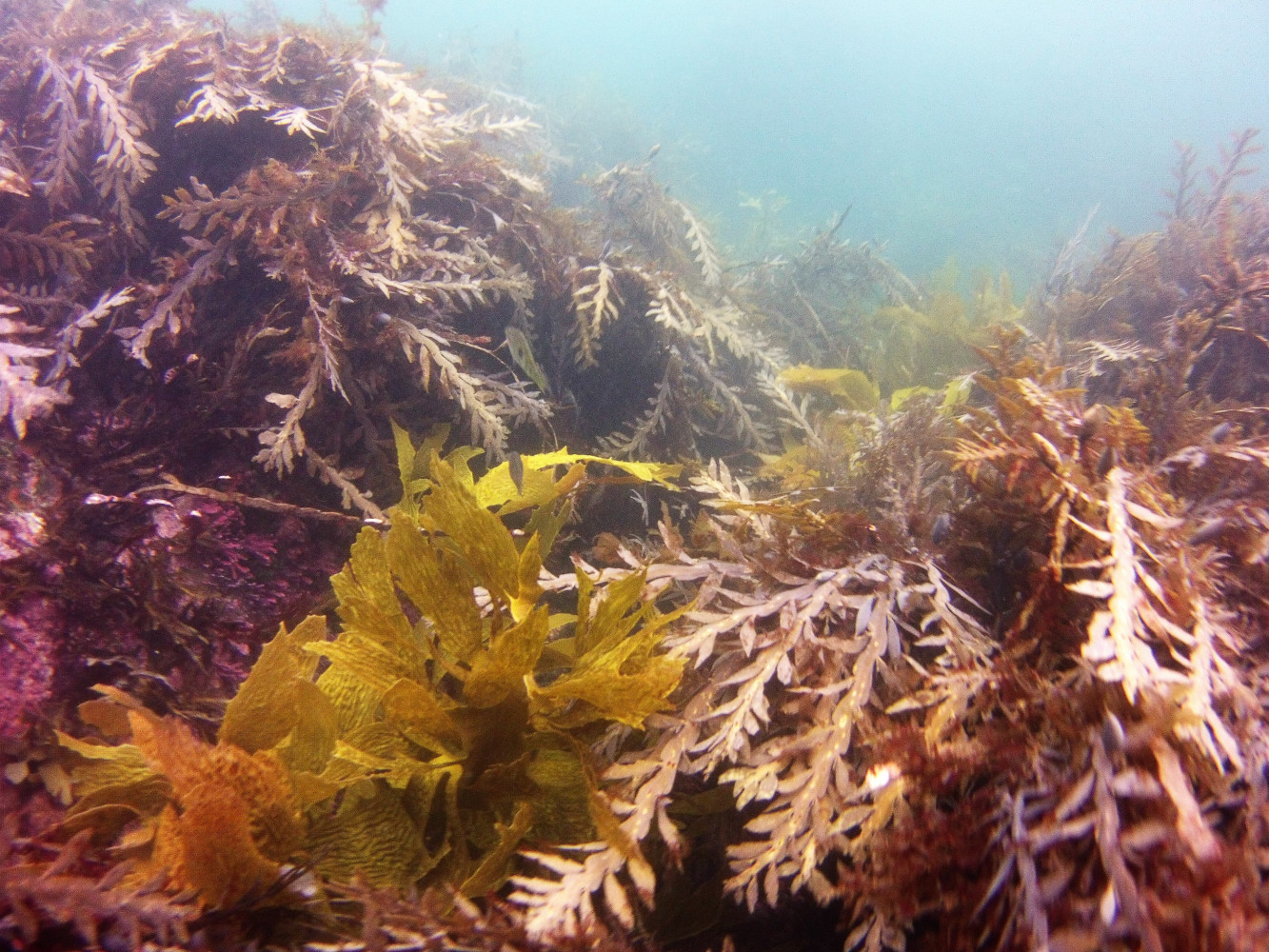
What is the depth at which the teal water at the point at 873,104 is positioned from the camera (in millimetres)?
14344

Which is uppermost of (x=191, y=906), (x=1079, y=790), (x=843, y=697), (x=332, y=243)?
(x=332, y=243)

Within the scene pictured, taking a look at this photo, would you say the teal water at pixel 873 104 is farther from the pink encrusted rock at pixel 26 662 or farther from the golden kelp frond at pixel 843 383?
the pink encrusted rock at pixel 26 662

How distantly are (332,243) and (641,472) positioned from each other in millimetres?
1618

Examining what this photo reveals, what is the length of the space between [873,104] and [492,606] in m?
46.6

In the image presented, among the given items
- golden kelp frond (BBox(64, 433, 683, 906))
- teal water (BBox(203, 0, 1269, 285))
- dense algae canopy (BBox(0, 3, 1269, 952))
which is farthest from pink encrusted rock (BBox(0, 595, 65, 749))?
teal water (BBox(203, 0, 1269, 285))

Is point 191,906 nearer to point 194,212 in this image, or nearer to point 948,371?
point 194,212

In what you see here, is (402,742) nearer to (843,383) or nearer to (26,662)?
(26,662)

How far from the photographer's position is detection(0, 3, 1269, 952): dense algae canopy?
1.09m

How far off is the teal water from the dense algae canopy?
333 centimetres

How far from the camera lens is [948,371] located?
4547 mm

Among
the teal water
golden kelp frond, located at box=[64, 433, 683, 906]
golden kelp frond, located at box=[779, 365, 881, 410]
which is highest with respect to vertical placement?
the teal water

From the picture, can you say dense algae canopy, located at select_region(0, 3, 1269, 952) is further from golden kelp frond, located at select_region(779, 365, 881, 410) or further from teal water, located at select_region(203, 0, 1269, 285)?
teal water, located at select_region(203, 0, 1269, 285)

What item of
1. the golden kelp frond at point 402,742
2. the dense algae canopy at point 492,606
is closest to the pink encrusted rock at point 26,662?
the dense algae canopy at point 492,606

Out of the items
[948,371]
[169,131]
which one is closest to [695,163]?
[948,371]
